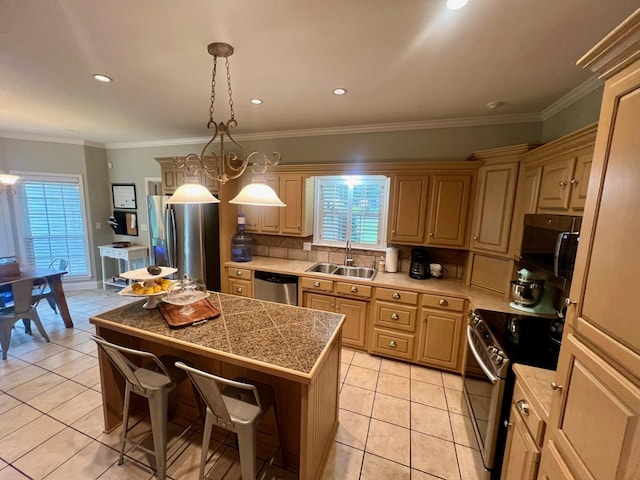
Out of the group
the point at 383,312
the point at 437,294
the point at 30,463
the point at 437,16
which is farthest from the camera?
the point at 383,312

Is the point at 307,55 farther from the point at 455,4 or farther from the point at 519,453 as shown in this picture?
the point at 519,453

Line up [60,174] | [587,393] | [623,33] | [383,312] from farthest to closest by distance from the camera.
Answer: [60,174]
[383,312]
[587,393]
[623,33]

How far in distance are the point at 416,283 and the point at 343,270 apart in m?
0.96

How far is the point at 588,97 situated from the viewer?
2006 mm

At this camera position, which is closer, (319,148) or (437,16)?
(437,16)

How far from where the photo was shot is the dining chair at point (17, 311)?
2.84 m

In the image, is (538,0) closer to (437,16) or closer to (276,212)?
(437,16)

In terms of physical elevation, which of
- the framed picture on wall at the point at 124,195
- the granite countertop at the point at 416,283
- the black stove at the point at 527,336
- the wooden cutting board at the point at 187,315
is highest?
the framed picture on wall at the point at 124,195

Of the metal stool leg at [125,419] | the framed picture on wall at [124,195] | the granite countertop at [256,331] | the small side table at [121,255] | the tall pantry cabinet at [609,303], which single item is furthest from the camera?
the framed picture on wall at [124,195]

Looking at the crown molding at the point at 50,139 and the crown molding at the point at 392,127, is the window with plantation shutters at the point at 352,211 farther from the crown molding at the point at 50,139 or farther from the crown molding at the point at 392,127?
the crown molding at the point at 50,139

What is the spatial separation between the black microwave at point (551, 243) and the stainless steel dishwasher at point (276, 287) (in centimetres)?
223

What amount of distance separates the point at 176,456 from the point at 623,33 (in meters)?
2.89

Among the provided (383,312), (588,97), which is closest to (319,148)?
(383,312)

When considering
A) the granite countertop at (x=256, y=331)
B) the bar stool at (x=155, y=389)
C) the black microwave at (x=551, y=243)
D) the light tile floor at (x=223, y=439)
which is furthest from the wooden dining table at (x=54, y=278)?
the black microwave at (x=551, y=243)
